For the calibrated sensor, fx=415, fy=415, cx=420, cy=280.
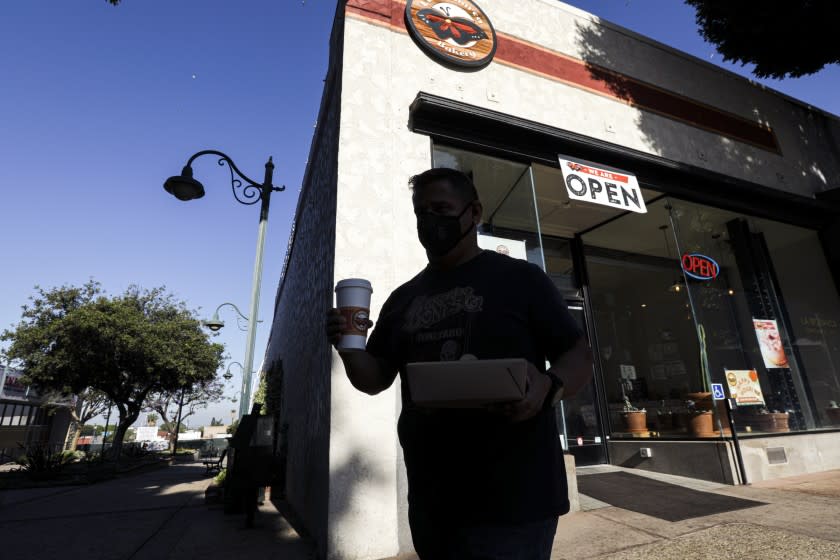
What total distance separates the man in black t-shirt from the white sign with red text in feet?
18.0

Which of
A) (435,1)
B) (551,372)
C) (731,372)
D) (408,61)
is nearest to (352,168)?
(408,61)

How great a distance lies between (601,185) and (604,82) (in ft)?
8.35

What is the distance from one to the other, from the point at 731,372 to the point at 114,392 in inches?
1135

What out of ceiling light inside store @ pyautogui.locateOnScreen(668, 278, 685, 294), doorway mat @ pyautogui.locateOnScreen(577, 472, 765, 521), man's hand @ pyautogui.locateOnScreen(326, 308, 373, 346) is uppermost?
ceiling light inside store @ pyautogui.locateOnScreen(668, 278, 685, 294)

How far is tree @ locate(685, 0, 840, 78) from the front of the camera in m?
8.12

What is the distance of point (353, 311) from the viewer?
1455 millimetres

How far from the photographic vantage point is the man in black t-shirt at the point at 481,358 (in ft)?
4.05

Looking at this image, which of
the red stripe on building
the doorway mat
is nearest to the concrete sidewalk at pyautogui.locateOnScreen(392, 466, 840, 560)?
the doorway mat

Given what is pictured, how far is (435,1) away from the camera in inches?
264

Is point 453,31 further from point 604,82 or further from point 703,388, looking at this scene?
point 703,388

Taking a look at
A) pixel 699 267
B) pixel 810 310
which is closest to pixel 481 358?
pixel 699 267

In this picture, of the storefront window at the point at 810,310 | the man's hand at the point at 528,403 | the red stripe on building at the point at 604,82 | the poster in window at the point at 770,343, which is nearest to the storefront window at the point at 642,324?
the poster in window at the point at 770,343

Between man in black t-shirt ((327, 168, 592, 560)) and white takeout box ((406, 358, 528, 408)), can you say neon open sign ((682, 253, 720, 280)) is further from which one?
white takeout box ((406, 358, 528, 408))

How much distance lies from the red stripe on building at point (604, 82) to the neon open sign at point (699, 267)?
2.87 meters
